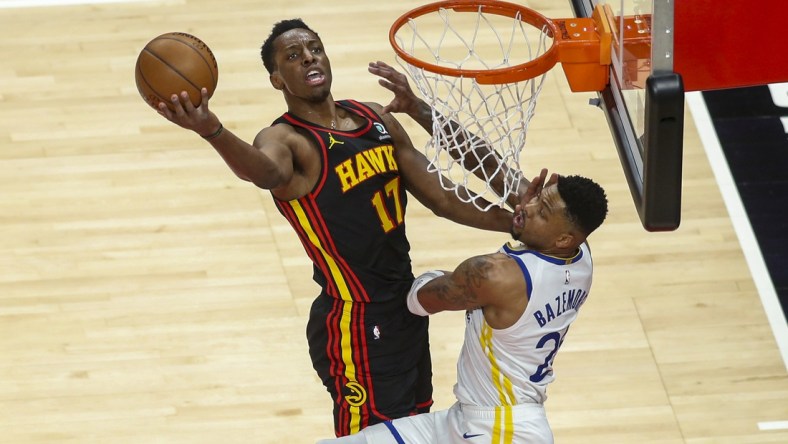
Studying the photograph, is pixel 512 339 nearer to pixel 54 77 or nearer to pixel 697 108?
pixel 697 108

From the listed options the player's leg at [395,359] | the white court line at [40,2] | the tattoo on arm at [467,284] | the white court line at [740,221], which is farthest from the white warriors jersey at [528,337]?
the white court line at [40,2]

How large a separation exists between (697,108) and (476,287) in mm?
3871

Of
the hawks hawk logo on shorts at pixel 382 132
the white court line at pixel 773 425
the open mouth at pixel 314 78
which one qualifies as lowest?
the white court line at pixel 773 425

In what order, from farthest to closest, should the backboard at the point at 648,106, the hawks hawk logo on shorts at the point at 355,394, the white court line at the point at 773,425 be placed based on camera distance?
1. the white court line at the point at 773,425
2. the hawks hawk logo on shorts at the point at 355,394
3. the backboard at the point at 648,106

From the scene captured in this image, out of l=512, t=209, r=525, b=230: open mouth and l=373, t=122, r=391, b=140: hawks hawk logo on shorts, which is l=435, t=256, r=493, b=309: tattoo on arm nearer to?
l=512, t=209, r=525, b=230: open mouth

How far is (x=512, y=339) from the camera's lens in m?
4.43

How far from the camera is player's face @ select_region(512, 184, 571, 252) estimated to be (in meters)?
4.26

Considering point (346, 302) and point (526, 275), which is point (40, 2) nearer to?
point (346, 302)

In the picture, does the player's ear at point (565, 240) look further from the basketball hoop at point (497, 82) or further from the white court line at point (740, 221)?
the white court line at point (740, 221)

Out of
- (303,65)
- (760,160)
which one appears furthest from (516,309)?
(760,160)

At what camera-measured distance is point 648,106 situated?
11.9 ft

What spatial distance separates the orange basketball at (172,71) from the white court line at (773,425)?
10.2 ft

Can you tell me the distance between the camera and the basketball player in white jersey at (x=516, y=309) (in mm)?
4281

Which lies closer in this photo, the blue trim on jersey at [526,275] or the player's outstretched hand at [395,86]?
the blue trim on jersey at [526,275]
